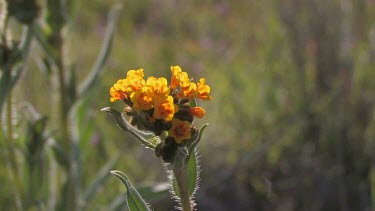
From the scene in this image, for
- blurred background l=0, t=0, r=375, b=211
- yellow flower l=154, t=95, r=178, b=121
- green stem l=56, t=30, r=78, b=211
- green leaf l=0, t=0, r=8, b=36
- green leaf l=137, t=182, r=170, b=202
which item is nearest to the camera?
yellow flower l=154, t=95, r=178, b=121

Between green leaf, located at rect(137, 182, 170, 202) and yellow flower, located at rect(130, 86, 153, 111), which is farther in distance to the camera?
green leaf, located at rect(137, 182, 170, 202)

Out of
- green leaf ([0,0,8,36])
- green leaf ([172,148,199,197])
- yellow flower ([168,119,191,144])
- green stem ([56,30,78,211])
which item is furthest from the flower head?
green stem ([56,30,78,211])

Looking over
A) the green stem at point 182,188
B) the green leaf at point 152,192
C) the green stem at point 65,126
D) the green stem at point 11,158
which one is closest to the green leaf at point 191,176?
the green stem at point 182,188

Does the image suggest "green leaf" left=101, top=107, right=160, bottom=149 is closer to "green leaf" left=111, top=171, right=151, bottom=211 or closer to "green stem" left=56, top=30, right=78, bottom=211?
"green leaf" left=111, top=171, right=151, bottom=211

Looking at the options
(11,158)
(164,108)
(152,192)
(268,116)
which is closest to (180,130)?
(164,108)

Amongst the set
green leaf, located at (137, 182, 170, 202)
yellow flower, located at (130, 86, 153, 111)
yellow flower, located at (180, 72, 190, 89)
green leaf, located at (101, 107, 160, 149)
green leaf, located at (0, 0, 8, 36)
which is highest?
green leaf, located at (0, 0, 8, 36)

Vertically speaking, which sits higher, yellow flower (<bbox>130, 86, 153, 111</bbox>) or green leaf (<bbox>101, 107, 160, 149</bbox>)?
yellow flower (<bbox>130, 86, 153, 111</bbox>)

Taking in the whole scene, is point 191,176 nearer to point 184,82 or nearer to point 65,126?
point 184,82
